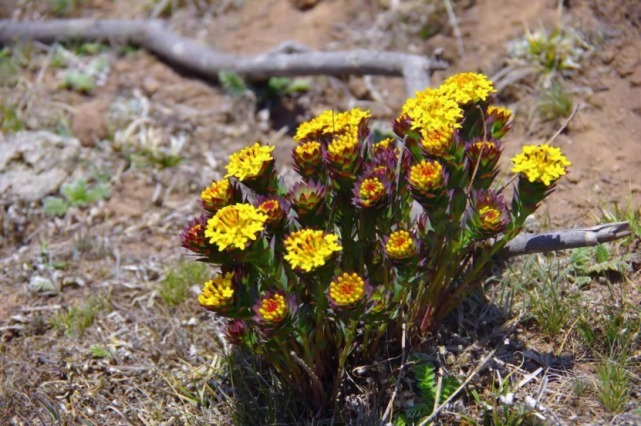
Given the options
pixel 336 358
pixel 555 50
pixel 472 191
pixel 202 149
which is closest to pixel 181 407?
pixel 336 358

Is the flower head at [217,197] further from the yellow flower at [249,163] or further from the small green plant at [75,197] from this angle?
the small green plant at [75,197]

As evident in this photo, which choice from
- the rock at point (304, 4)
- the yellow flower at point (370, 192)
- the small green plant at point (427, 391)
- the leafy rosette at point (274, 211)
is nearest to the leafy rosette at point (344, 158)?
the yellow flower at point (370, 192)

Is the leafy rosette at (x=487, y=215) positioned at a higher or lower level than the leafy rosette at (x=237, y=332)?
higher

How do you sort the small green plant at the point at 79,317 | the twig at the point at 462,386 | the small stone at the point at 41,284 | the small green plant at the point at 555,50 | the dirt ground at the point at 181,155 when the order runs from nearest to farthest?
the twig at the point at 462,386 → the dirt ground at the point at 181,155 → the small green plant at the point at 79,317 → the small stone at the point at 41,284 → the small green plant at the point at 555,50

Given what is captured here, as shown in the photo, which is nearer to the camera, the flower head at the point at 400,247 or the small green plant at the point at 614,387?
the flower head at the point at 400,247

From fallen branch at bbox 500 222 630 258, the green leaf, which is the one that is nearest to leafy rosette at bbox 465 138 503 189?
fallen branch at bbox 500 222 630 258

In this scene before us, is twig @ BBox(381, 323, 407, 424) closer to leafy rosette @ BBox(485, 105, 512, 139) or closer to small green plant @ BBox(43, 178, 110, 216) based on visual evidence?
leafy rosette @ BBox(485, 105, 512, 139)

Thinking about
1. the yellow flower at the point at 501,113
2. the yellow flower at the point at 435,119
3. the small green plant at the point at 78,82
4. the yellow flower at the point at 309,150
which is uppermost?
the yellow flower at the point at 435,119

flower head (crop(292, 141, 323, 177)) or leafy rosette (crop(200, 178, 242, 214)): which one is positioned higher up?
flower head (crop(292, 141, 323, 177))
